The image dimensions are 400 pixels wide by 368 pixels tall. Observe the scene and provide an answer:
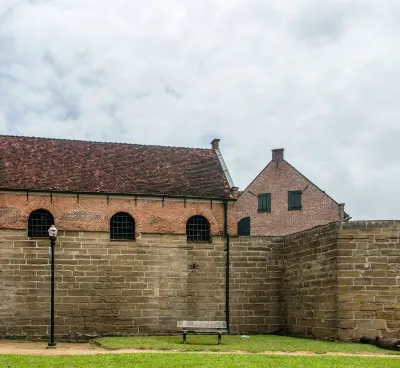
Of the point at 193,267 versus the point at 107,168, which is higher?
the point at 107,168

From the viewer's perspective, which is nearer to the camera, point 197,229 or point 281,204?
point 197,229

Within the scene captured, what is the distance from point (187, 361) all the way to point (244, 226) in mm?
28649

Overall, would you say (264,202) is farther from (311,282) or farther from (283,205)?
(311,282)

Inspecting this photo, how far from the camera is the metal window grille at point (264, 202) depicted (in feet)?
137

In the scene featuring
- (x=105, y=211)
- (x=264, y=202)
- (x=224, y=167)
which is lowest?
(x=105, y=211)

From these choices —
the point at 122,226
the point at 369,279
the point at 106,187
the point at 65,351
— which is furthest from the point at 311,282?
the point at 65,351

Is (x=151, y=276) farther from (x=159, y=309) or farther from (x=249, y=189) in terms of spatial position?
(x=249, y=189)

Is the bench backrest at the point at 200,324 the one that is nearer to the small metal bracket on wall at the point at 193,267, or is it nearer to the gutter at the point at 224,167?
the small metal bracket on wall at the point at 193,267

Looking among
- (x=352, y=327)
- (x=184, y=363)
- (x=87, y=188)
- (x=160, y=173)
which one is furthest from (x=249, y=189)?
(x=184, y=363)

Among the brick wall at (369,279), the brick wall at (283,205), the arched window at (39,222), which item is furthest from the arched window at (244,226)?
the brick wall at (369,279)

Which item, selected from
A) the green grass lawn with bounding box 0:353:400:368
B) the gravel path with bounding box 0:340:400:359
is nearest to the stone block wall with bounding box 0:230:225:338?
the gravel path with bounding box 0:340:400:359

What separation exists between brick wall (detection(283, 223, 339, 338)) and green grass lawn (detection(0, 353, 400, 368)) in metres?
5.30

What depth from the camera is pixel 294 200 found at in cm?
4106

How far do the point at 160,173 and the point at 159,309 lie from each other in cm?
547
